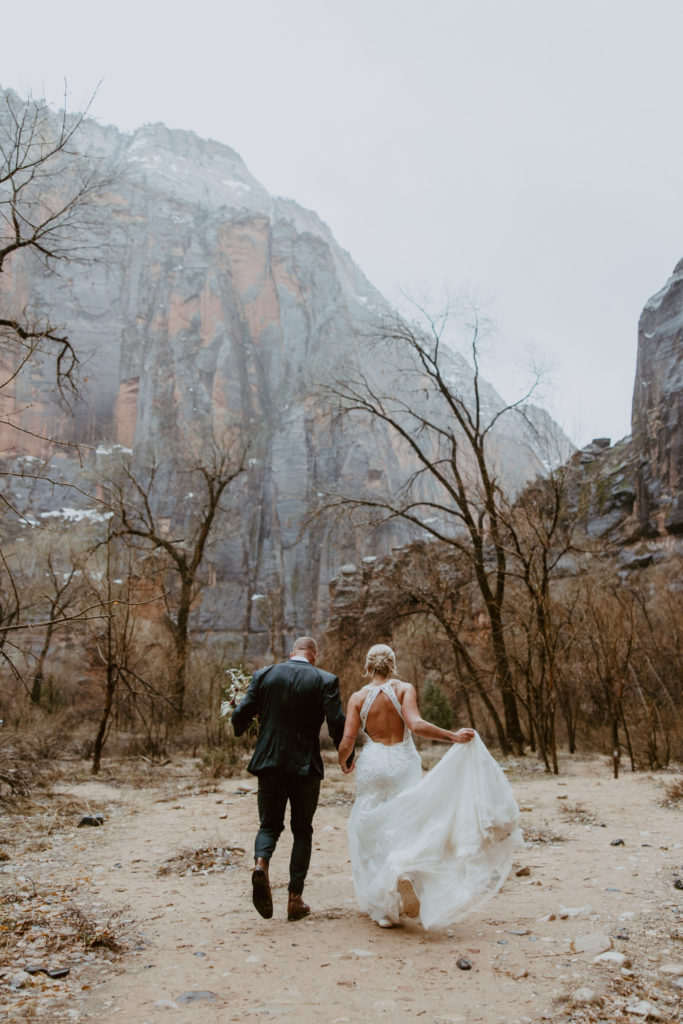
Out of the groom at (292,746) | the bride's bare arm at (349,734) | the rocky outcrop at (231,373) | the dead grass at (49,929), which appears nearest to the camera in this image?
the dead grass at (49,929)

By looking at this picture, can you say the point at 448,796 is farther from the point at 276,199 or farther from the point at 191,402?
the point at 276,199

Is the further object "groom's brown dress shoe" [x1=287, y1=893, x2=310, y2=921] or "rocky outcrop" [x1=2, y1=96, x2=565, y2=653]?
"rocky outcrop" [x1=2, y1=96, x2=565, y2=653]

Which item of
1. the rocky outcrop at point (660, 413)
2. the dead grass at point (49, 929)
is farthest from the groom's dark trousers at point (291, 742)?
the rocky outcrop at point (660, 413)

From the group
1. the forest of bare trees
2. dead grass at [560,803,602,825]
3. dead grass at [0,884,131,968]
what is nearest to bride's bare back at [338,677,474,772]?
dead grass at [0,884,131,968]

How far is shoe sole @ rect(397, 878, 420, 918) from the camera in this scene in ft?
12.4

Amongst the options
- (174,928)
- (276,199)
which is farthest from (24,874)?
(276,199)

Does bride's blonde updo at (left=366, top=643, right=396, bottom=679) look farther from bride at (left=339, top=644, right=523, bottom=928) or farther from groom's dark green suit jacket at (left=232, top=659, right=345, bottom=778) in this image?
groom's dark green suit jacket at (left=232, top=659, right=345, bottom=778)

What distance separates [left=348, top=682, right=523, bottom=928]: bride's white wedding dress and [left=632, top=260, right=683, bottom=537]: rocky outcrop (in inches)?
1200

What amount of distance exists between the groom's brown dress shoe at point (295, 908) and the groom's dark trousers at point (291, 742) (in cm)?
4

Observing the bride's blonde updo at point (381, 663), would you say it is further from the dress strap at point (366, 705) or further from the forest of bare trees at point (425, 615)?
the forest of bare trees at point (425, 615)

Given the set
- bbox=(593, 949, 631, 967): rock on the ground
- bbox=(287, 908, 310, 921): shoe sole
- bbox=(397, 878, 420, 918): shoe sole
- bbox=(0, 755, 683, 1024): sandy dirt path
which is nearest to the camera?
bbox=(0, 755, 683, 1024): sandy dirt path

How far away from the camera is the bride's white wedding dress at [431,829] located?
3.89m

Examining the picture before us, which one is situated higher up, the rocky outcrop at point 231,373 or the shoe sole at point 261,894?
the rocky outcrop at point 231,373

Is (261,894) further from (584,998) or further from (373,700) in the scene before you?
(584,998)
